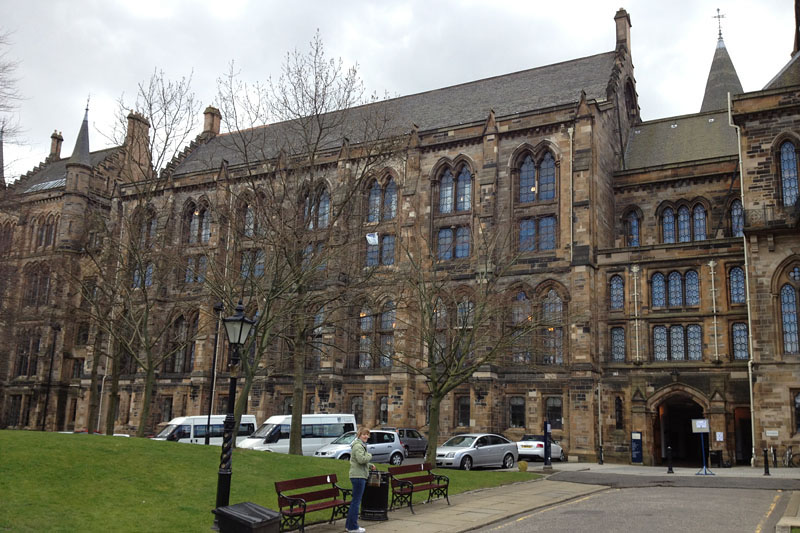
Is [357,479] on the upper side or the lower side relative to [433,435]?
lower

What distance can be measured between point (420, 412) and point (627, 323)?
1243cm

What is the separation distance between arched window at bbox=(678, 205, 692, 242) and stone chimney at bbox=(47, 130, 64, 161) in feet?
195

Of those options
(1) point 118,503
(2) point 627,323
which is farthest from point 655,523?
(2) point 627,323

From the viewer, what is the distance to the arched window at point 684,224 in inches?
1630

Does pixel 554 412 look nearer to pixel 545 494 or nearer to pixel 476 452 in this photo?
pixel 476 452

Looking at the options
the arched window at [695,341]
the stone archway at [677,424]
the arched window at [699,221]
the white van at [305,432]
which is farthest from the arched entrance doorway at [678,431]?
the white van at [305,432]

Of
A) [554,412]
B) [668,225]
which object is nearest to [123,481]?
[554,412]

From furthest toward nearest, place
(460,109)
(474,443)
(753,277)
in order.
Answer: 1. (460,109)
2. (753,277)
3. (474,443)

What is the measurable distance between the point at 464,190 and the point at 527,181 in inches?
155

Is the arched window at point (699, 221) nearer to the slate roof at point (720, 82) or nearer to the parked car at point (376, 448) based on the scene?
the slate roof at point (720, 82)

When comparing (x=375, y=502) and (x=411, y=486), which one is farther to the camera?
(x=411, y=486)

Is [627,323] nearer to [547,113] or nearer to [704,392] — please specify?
[704,392]

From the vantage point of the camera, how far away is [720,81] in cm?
5538

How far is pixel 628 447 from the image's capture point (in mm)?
35906
